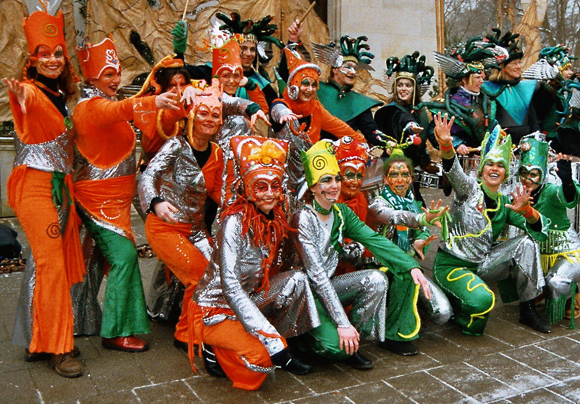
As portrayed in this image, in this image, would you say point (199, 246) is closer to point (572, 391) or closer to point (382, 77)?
point (572, 391)

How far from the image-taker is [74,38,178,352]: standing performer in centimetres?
405

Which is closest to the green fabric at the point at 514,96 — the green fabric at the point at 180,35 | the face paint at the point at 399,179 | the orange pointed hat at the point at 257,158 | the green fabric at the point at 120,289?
the face paint at the point at 399,179

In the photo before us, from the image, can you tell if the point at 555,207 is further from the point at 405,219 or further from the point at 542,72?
the point at 542,72

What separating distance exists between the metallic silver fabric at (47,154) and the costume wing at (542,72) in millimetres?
4764

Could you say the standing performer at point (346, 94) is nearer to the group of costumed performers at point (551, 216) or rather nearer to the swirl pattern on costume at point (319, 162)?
the group of costumed performers at point (551, 216)

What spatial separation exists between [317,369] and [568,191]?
2.99 m

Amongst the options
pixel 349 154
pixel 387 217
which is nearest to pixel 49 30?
pixel 349 154

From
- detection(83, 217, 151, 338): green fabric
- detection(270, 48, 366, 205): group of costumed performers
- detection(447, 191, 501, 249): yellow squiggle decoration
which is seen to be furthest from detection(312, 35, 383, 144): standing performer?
detection(83, 217, 151, 338): green fabric

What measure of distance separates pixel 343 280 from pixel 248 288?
68cm

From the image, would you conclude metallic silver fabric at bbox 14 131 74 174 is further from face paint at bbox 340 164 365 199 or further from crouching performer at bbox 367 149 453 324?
crouching performer at bbox 367 149 453 324

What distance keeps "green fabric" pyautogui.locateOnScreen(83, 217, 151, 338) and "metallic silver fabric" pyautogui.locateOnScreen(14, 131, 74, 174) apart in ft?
1.41

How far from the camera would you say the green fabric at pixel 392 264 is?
411 cm

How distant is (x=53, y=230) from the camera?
3.84m

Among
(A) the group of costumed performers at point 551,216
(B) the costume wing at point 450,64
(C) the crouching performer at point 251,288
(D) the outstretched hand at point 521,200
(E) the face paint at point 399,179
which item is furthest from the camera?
(B) the costume wing at point 450,64
